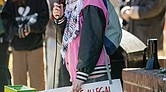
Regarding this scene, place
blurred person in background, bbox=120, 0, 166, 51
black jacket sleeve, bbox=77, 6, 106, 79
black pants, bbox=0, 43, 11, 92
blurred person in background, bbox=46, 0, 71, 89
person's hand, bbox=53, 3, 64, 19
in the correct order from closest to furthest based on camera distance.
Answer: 1. black jacket sleeve, bbox=77, 6, 106, 79
2. person's hand, bbox=53, 3, 64, 19
3. blurred person in background, bbox=46, 0, 71, 89
4. black pants, bbox=0, 43, 11, 92
5. blurred person in background, bbox=120, 0, 166, 51


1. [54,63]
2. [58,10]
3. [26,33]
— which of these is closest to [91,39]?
[58,10]

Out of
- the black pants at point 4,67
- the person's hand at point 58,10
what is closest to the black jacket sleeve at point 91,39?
the person's hand at point 58,10

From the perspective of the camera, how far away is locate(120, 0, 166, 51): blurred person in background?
569cm

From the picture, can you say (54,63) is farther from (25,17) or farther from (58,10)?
(25,17)

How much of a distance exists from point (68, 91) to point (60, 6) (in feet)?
2.36

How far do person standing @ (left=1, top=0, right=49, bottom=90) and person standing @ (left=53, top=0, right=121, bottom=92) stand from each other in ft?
8.27

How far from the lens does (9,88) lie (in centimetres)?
308

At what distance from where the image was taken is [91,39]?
3.00 m

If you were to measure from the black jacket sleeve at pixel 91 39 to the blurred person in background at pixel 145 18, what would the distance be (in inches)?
108

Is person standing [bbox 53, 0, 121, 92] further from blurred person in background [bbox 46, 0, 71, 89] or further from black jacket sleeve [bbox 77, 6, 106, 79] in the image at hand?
blurred person in background [bbox 46, 0, 71, 89]

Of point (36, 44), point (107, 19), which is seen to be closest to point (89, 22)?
point (107, 19)

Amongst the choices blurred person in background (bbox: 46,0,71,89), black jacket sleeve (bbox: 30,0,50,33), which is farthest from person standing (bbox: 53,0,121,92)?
black jacket sleeve (bbox: 30,0,50,33)

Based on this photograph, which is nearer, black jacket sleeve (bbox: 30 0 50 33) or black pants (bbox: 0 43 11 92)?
black pants (bbox: 0 43 11 92)

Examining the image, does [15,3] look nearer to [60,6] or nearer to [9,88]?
[60,6]
